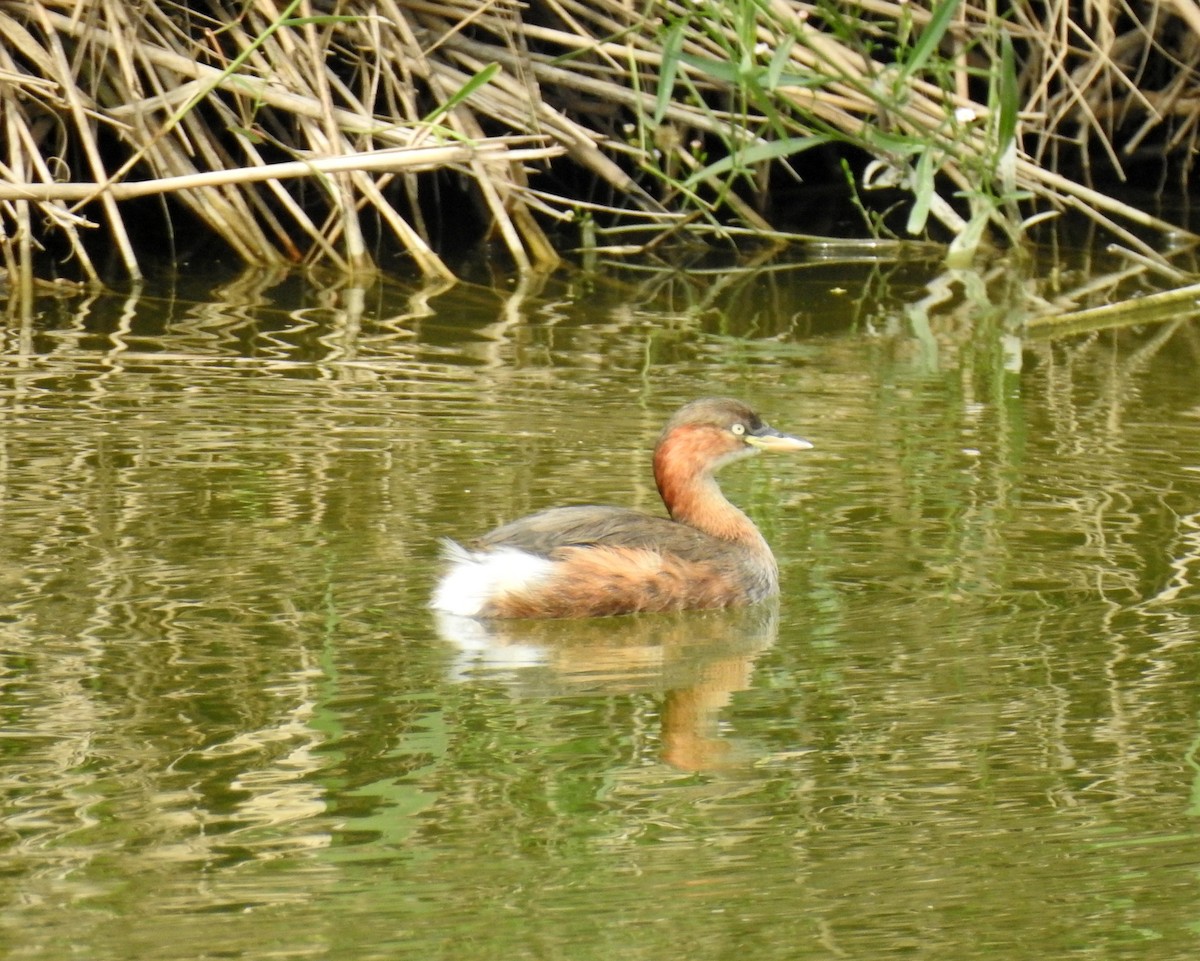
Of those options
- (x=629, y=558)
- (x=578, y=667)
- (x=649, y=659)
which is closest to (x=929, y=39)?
(x=629, y=558)

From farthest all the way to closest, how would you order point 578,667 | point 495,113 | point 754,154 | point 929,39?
point 495,113 → point 754,154 → point 929,39 → point 578,667

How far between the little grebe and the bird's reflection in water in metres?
0.04

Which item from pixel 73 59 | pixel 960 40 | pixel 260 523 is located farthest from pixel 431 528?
pixel 960 40

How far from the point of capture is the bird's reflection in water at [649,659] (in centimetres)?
408

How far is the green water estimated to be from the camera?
3.19m

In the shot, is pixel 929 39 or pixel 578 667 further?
pixel 929 39

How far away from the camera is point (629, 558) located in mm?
4926

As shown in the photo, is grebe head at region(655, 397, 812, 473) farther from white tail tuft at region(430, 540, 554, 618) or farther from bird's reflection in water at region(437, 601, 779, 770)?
white tail tuft at region(430, 540, 554, 618)

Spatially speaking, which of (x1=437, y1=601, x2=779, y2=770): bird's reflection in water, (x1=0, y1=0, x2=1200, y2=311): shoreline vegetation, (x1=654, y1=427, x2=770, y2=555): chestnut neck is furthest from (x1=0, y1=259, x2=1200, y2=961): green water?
(x1=0, y1=0, x2=1200, y2=311): shoreline vegetation

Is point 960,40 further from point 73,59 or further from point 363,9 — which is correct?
point 73,59

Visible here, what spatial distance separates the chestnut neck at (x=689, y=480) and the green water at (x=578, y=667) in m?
0.22

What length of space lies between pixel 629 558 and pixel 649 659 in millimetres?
395

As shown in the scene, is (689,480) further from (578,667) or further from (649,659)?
(578,667)

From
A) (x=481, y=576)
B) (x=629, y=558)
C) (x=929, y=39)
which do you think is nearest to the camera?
(x=481, y=576)
